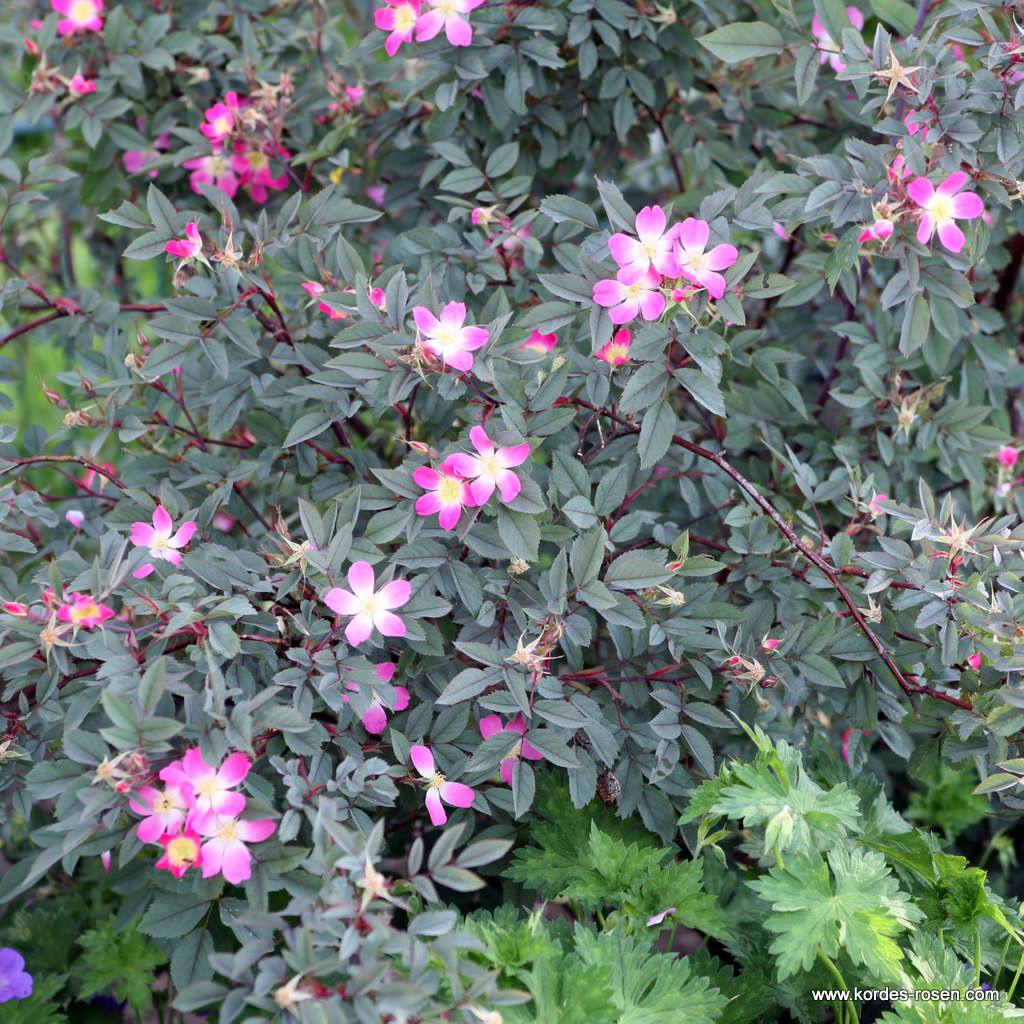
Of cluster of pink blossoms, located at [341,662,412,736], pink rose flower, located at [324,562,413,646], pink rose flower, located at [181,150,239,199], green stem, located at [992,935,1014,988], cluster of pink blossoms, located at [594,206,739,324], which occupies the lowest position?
green stem, located at [992,935,1014,988]

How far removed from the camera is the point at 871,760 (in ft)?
5.40

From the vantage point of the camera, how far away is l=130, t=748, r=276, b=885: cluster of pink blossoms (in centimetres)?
95

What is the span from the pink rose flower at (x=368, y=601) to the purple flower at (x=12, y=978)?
1.83 ft

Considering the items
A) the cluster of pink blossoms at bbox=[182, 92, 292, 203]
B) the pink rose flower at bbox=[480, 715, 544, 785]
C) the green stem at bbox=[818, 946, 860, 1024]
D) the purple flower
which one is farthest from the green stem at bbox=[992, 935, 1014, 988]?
the cluster of pink blossoms at bbox=[182, 92, 292, 203]

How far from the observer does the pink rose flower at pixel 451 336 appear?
1119 millimetres

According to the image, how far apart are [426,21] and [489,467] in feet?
2.10

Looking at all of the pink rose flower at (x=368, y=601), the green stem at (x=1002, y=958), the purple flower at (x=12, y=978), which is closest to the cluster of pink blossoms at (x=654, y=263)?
the pink rose flower at (x=368, y=601)

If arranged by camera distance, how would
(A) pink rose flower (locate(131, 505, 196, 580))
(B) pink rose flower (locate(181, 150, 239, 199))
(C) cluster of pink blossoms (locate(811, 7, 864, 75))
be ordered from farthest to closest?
(B) pink rose flower (locate(181, 150, 239, 199)), (C) cluster of pink blossoms (locate(811, 7, 864, 75)), (A) pink rose flower (locate(131, 505, 196, 580))

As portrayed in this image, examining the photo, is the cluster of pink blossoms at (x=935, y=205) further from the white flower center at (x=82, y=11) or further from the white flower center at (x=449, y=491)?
the white flower center at (x=82, y=11)

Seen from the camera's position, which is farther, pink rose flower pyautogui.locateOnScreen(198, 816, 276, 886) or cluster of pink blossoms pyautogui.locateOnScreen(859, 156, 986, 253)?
cluster of pink blossoms pyautogui.locateOnScreen(859, 156, 986, 253)

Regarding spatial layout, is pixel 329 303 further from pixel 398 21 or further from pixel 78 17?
pixel 78 17

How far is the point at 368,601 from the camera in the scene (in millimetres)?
1089

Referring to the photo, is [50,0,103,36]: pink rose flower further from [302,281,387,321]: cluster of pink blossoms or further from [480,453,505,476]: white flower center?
[480,453,505,476]: white flower center

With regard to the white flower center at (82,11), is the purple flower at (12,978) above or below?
below
